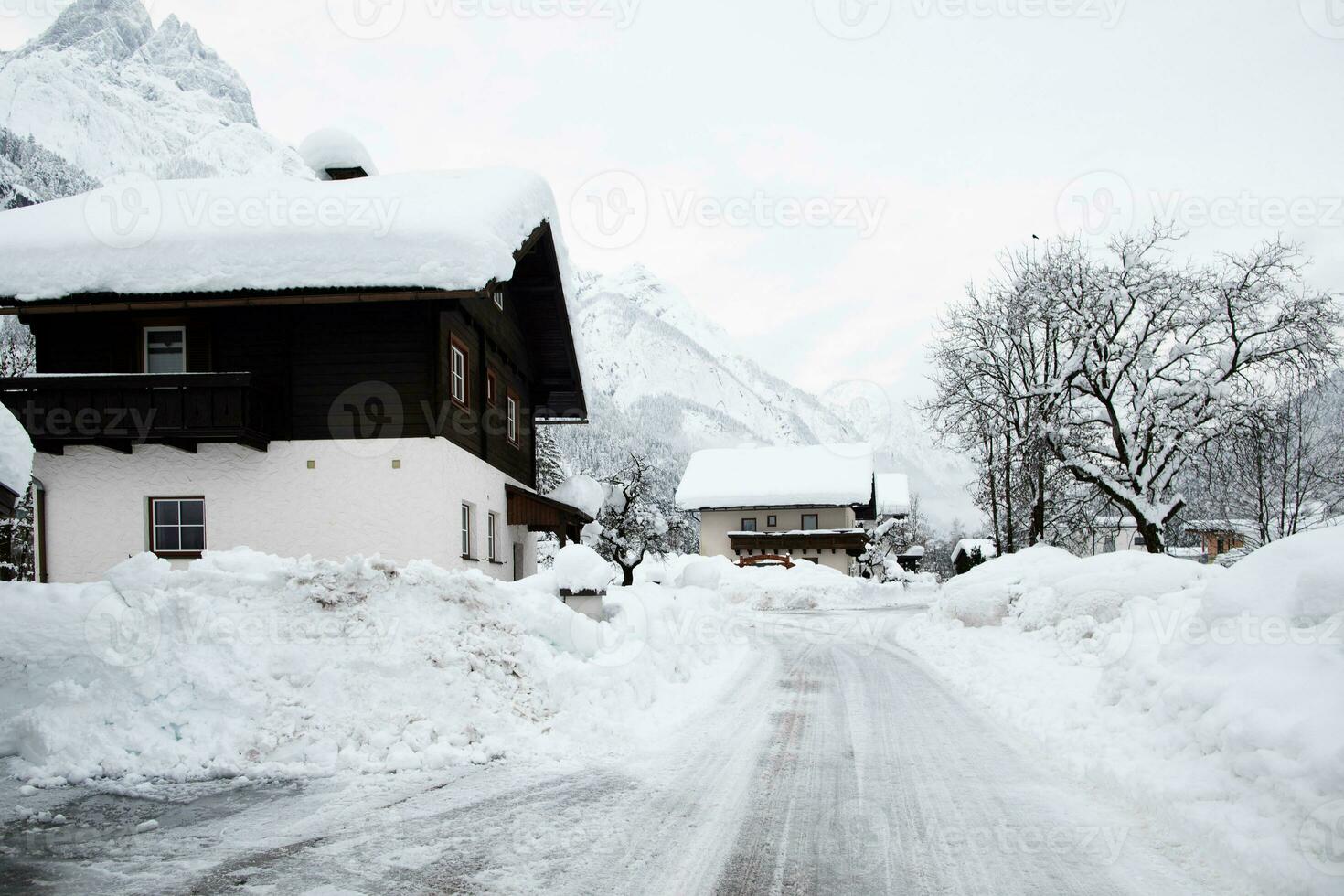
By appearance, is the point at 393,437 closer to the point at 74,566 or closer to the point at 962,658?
the point at 74,566

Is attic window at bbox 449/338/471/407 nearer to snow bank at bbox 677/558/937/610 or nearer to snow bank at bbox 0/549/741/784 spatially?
snow bank at bbox 0/549/741/784

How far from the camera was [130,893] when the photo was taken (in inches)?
187

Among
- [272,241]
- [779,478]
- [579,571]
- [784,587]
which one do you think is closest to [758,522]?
[779,478]

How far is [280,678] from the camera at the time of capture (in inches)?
319

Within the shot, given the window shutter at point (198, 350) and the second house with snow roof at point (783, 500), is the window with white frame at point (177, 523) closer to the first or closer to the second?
the window shutter at point (198, 350)

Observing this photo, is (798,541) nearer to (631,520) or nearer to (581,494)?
(631,520)

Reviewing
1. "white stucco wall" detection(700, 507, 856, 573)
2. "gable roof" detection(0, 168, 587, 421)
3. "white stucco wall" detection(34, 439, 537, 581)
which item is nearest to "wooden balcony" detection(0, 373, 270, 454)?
"white stucco wall" detection(34, 439, 537, 581)

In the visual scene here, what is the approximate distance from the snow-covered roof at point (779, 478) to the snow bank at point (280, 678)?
46090mm

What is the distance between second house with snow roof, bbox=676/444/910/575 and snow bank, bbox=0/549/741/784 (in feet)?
144

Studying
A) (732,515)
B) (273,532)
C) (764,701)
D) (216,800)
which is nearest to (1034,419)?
(764,701)

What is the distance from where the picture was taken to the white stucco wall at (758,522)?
183 ft

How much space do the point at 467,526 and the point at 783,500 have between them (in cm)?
3977

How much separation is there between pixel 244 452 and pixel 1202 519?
2991 centimetres

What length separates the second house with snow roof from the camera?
5316cm
